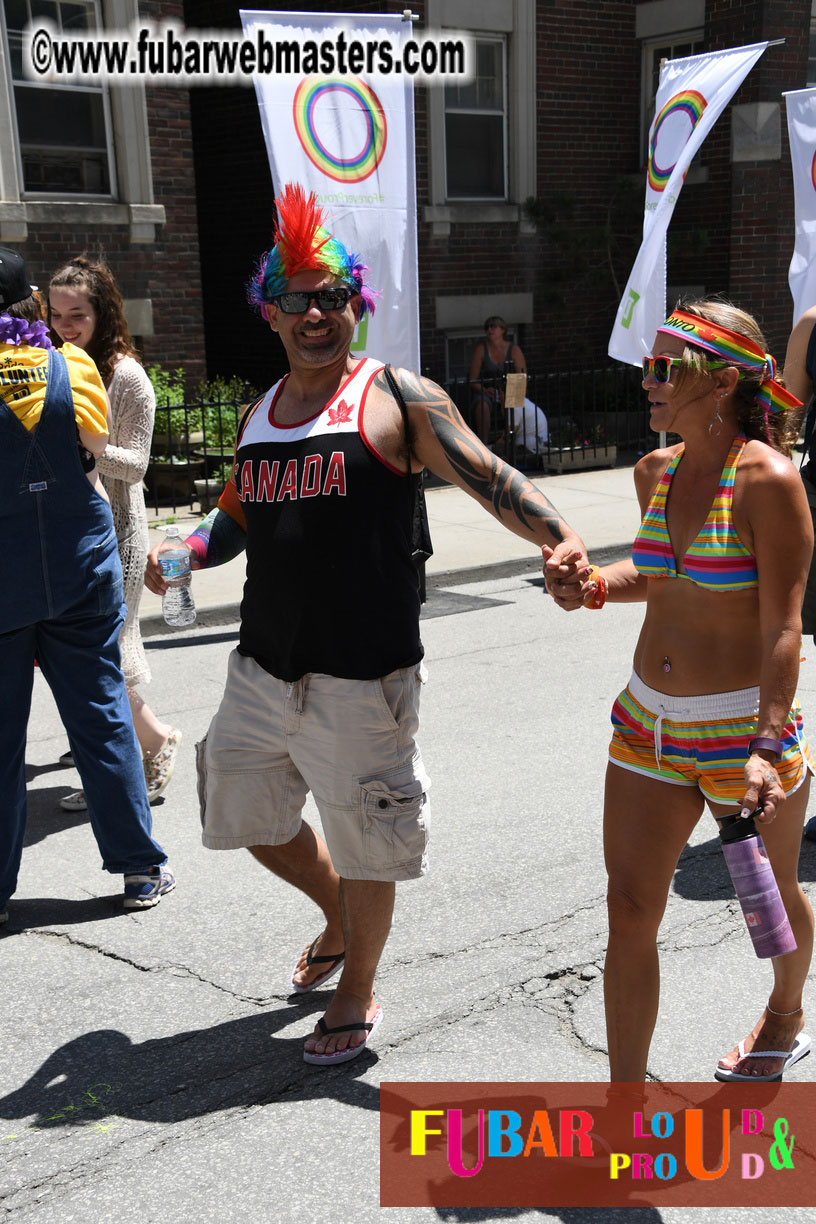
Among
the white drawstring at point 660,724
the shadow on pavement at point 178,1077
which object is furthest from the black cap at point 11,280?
the white drawstring at point 660,724

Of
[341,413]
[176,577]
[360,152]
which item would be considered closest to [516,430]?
[360,152]

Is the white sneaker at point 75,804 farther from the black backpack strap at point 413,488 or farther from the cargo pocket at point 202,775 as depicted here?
the black backpack strap at point 413,488

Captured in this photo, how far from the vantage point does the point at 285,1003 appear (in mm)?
3723

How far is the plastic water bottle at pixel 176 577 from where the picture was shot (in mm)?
3705

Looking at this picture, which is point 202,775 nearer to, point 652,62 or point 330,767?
point 330,767

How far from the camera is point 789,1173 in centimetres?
288

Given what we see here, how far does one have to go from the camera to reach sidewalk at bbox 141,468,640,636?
8859 mm

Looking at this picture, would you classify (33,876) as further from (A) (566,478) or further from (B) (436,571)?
(A) (566,478)

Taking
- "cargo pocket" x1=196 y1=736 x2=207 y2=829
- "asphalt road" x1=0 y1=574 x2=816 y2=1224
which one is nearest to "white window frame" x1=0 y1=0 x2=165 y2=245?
"asphalt road" x1=0 y1=574 x2=816 y2=1224

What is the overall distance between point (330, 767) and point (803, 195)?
21.1 feet

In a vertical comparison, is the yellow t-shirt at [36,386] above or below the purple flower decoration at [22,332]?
below

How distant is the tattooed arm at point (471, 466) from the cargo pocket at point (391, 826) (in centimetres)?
74

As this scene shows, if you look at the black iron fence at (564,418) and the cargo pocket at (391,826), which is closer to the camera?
the cargo pocket at (391,826)

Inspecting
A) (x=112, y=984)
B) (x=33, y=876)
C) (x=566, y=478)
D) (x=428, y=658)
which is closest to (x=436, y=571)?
(x=428, y=658)
